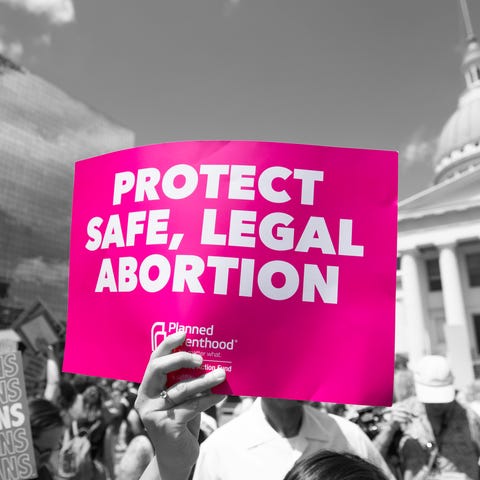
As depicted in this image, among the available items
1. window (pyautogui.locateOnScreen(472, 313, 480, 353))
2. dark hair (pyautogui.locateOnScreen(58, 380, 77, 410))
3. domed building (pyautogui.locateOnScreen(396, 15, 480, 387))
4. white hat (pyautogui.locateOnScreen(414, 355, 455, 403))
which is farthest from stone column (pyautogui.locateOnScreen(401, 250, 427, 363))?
white hat (pyautogui.locateOnScreen(414, 355, 455, 403))

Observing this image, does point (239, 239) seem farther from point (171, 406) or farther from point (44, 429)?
point (44, 429)

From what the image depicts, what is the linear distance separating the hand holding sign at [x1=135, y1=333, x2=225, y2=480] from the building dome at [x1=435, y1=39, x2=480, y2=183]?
56.1m

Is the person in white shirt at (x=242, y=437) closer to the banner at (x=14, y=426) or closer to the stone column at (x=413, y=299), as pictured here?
the banner at (x=14, y=426)

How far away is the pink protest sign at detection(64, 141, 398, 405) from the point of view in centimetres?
155

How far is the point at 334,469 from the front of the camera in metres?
1.31

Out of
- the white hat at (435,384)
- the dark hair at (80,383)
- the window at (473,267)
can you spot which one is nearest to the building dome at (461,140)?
the window at (473,267)

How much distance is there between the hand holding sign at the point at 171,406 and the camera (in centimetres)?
142

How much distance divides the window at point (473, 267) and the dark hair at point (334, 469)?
131 feet

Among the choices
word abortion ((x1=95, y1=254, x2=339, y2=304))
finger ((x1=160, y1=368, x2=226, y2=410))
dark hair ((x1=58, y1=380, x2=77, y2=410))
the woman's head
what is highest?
word abortion ((x1=95, y1=254, x2=339, y2=304))

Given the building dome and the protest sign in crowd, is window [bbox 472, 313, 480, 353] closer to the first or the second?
the building dome

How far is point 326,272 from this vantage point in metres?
1.59

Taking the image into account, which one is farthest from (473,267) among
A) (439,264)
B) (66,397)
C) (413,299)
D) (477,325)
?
(66,397)

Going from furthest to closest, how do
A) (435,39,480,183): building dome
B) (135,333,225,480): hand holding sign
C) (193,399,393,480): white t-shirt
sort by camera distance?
(435,39,480,183): building dome → (193,399,393,480): white t-shirt → (135,333,225,480): hand holding sign

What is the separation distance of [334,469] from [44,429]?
2.28 meters
